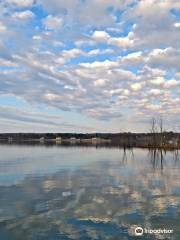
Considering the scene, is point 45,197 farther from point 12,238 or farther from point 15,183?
point 12,238

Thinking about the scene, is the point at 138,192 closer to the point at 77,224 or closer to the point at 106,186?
the point at 106,186

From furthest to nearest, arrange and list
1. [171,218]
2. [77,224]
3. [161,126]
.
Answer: [161,126] < [171,218] < [77,224]

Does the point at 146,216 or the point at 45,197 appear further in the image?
the point at 45,197

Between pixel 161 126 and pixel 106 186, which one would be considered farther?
pixel 161 126

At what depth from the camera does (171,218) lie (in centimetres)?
1402

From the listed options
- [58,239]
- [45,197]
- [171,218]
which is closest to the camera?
[58,239]

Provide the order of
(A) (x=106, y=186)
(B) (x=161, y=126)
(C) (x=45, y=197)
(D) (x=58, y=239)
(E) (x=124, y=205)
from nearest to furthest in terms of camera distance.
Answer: (D) (x=58, y=239), (E) (x=124, y=205), (C) (x=45, y=197), (A) (x=106, y=186), (B) (x=161, y=126)

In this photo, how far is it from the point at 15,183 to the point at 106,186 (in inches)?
253

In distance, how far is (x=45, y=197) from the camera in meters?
18.6

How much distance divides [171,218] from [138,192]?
648 cm

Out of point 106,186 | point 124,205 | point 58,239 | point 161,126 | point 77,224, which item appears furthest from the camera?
point 161,126

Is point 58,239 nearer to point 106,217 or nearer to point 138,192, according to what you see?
point 106,217

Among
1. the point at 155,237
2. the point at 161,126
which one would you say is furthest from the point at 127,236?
the point at 161,126

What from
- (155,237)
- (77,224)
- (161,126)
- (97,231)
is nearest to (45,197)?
(77,224)
